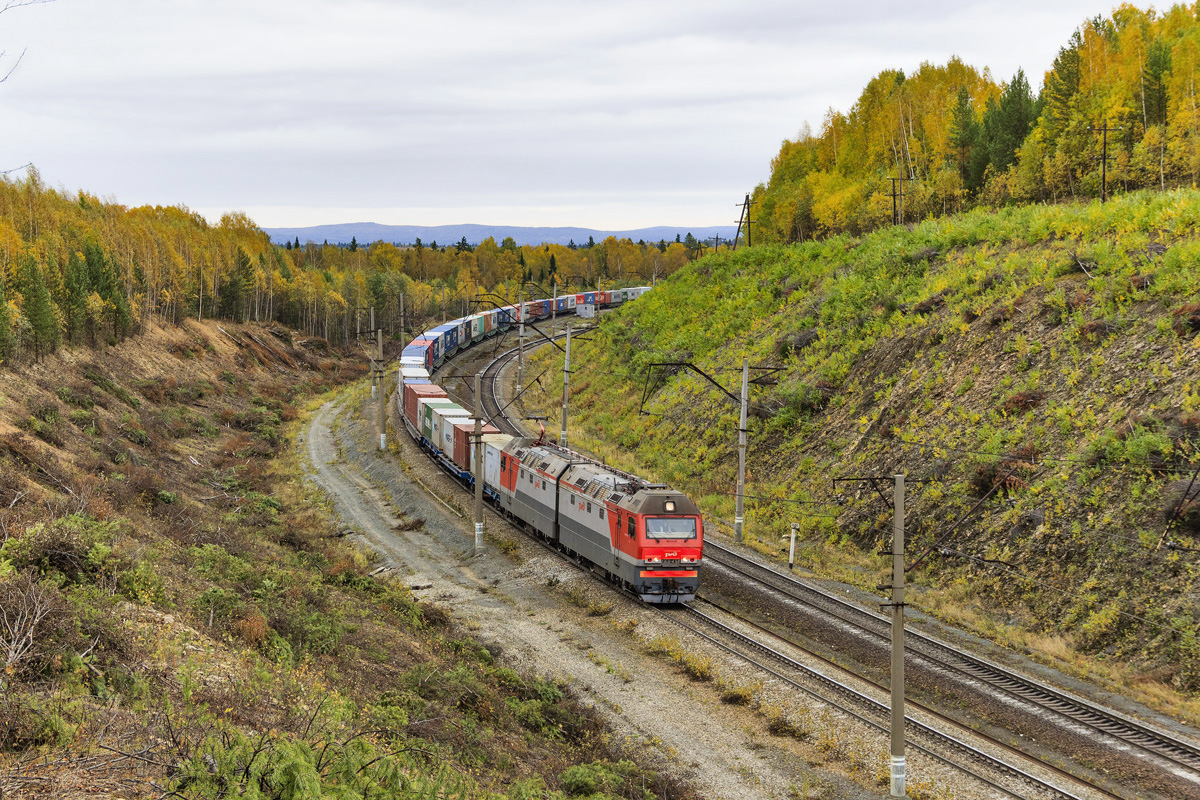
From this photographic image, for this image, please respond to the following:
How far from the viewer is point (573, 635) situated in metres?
25.9

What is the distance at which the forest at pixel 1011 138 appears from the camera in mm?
55906

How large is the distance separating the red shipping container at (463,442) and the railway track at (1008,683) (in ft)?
59.8

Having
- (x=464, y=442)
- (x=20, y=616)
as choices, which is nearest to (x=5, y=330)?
(x=464, y=442)

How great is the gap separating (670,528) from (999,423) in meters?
14.6

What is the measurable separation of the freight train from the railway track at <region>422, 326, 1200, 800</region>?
5.48 ft

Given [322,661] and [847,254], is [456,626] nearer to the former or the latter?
[322,661]

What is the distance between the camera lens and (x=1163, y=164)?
53.8m

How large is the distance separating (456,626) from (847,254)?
42.7 m

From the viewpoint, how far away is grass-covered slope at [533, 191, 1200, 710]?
2378 centimetres

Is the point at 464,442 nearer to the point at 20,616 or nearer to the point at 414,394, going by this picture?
the point at 414,394

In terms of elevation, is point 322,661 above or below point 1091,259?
below

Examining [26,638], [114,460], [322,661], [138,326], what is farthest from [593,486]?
→ [138,326]

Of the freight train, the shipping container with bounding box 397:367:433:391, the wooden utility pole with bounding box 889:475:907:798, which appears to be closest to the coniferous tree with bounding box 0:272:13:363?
the freight train

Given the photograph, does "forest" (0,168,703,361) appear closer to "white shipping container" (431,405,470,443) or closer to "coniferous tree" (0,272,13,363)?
"coniferous tree" (0,272,13,363)
